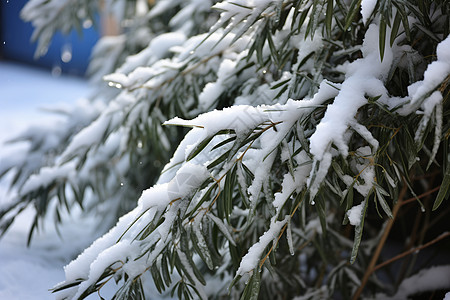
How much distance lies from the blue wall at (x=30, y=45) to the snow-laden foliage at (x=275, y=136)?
5416 mm

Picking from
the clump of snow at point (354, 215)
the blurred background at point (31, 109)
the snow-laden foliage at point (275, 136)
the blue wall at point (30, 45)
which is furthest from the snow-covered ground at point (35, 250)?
the blue wall at point (30, 45)

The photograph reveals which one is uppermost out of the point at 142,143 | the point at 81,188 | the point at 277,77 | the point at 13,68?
the point at 277,77

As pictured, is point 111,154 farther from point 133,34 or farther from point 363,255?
point 363,255

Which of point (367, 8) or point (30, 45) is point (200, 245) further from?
point (30, 45)

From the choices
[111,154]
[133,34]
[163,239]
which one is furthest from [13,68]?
[163,239]

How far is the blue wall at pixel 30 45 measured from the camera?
6133 mm

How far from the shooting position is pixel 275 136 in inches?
27.1

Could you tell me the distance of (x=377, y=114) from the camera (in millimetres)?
747

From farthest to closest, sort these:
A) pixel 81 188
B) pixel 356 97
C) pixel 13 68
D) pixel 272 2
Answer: pixel 13 68 < pixel 81 188 < pixel 272 2 < pixel 356 97

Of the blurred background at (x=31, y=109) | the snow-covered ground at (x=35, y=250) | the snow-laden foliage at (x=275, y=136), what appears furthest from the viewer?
the blurred background at (x=31, y=109)

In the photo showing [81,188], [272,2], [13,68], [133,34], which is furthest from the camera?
[13,68]

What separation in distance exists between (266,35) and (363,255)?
2.26 feet

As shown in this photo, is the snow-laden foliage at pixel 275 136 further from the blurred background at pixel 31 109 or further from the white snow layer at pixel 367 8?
the blurred background at pixel 31 109

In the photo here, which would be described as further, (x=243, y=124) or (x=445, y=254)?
(x=445, y=254)
